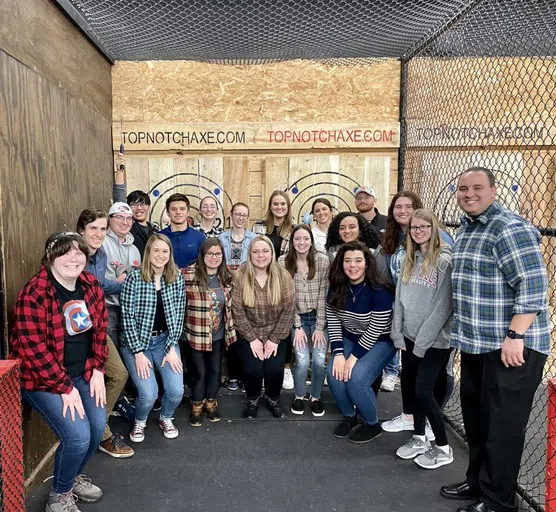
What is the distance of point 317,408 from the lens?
13.1 ft

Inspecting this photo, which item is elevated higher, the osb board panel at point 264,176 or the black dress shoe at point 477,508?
the osb board panel at point 264,176

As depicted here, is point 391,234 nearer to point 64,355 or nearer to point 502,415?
point 502,415

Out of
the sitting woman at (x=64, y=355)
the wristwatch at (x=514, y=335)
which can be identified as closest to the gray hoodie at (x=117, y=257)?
the sitting woman at (x=64, y=355)

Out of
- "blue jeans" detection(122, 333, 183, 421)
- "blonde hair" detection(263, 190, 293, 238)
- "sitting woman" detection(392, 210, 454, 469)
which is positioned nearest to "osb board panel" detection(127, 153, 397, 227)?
"blonde hair" detection(263, 190, 293, 238)

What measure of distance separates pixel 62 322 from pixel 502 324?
2.50m

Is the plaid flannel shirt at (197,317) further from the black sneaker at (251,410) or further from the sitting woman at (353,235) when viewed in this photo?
the sitting woman at (353,235)

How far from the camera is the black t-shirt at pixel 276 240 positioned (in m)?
4.40

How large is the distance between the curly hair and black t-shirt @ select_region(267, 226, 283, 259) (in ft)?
1.74

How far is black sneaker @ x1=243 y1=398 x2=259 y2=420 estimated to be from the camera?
3.93 metres

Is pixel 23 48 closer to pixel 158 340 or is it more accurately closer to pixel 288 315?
pixel 158 340

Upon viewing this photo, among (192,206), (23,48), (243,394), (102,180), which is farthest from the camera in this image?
(192,206)

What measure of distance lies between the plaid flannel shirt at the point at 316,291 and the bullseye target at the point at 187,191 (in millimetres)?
1806

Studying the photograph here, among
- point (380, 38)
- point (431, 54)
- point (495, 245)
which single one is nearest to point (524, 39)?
point (431, 54)

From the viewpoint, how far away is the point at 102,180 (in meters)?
4.75
